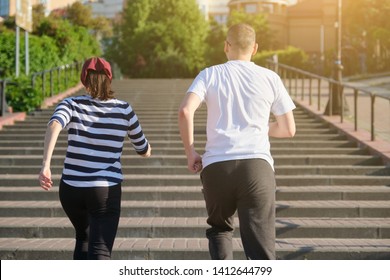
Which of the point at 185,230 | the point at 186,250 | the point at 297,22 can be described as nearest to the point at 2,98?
the point at 185,230

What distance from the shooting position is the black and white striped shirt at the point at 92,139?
4270 millimetres

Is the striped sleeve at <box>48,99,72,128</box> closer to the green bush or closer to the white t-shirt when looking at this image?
the white t-shirt

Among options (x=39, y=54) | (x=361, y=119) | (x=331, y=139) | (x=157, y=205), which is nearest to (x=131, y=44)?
(x=39, y=54)

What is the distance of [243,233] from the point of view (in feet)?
13.0

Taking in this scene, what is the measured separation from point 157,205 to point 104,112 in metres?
4.28

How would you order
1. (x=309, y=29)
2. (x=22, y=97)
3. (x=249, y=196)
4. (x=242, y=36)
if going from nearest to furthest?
1. (x=249, y=196)
2. (x=242, y=36)
3. (x=22, y=97)
4. (x=309, y=29)

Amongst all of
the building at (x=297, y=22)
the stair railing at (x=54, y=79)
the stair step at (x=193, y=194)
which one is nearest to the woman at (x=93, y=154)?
the stair step at (x=193, y=194)

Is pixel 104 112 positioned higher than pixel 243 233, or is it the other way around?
pixel 104 112

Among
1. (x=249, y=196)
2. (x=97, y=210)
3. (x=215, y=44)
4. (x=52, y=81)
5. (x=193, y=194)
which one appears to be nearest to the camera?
(x=249, y=196)

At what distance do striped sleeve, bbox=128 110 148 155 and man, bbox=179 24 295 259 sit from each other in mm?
500

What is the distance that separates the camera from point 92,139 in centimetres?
428

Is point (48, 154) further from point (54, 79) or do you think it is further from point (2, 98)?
point (54, 79)

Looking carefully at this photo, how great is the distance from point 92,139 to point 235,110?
2.83 feet

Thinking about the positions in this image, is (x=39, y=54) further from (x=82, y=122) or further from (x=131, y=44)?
(x=131, y=44)
